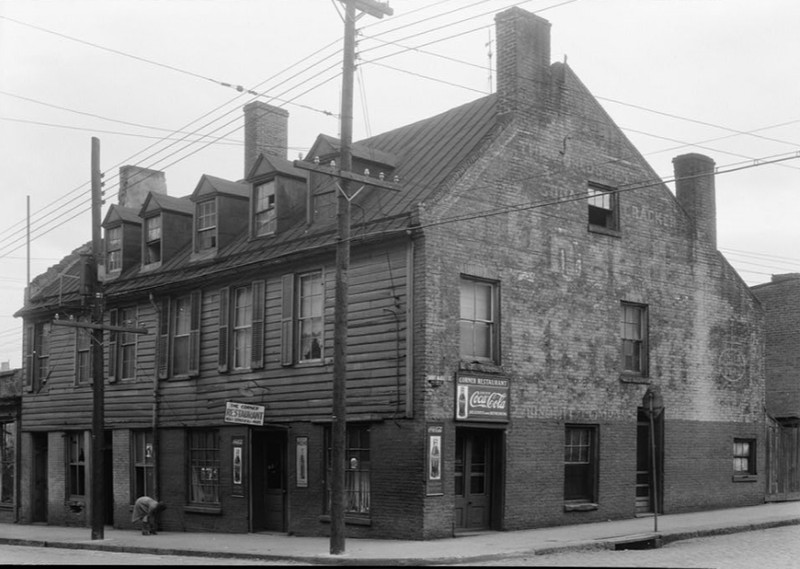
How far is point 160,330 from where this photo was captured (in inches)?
1110

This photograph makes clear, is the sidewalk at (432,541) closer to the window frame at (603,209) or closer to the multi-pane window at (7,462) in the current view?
the window frame at (603,209)

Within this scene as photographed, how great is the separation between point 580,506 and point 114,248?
53.9 feet

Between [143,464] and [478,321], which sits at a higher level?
[478,321]

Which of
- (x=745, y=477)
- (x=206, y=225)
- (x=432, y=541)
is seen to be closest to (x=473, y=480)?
(x=432, y=541)

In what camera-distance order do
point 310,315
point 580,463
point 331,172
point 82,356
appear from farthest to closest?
point 82,356 < point 580,463 < point 310,315 < point 331,172

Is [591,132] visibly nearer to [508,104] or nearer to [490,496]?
[508,104]

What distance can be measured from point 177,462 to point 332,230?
8372 mm

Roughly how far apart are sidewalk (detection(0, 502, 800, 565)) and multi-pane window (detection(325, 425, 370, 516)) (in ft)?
2.76

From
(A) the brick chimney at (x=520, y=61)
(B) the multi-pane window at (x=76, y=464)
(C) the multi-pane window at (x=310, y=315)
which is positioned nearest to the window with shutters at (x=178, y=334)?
(C) the multi-pane window at (x=310, y=315)

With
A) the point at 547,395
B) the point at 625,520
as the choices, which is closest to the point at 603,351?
the point at 547,395

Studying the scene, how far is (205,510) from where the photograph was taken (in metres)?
25.8

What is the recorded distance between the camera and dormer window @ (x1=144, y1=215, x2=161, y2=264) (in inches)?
1180

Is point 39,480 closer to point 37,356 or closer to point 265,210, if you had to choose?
point 37,356

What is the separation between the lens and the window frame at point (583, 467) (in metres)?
23.0
